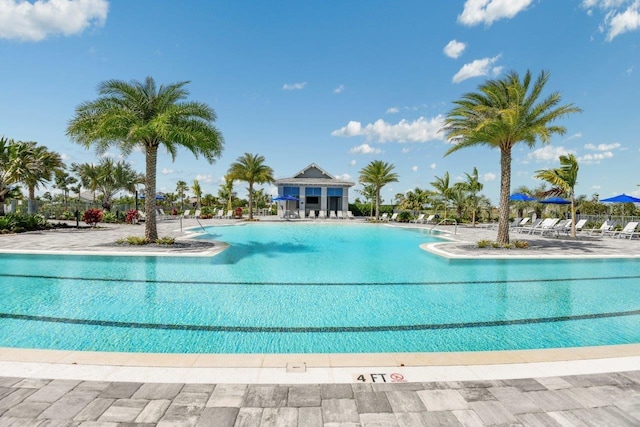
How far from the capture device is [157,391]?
285 centimetres

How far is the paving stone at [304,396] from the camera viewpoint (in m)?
2.69

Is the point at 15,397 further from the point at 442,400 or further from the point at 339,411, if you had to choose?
the point at 442,400

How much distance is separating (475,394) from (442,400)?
34 centimetres

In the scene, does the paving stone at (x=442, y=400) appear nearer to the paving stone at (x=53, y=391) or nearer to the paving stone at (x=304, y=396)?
the paving stone at (x=304, y=396)

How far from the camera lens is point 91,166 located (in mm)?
35188

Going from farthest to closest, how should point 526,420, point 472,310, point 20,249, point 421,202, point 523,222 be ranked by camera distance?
point 421,202 → point 523,222 → point 20,249 → point 472,310 → point 526,420

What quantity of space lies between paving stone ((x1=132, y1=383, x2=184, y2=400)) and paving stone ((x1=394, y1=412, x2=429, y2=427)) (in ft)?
6.12

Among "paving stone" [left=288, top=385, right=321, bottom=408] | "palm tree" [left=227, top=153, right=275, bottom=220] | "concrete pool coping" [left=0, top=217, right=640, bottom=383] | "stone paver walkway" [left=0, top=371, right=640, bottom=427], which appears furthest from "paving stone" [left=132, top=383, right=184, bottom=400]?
"palm tree" [left=227, top=153, right=275, bottom=220]

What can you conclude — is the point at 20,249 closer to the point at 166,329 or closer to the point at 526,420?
the point at 166,329

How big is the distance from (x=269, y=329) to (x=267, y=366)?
72.5 inches

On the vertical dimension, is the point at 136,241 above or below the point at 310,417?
above

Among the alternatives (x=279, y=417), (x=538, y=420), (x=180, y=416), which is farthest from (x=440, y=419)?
(x=180, y=416)

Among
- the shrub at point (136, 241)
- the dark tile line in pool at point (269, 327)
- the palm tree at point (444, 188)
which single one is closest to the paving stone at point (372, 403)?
the dark tile line in pool at point (269, 327)

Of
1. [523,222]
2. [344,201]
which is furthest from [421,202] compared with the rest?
[523,222]
